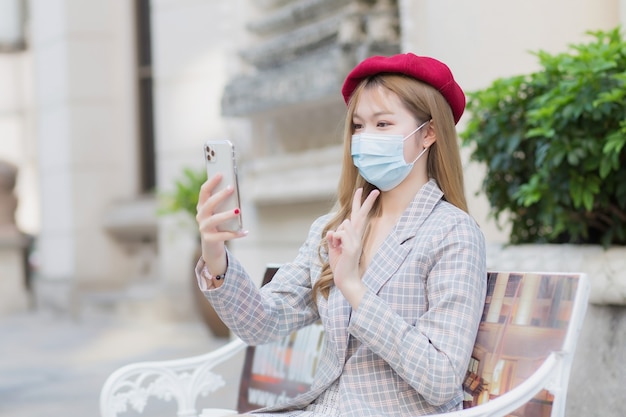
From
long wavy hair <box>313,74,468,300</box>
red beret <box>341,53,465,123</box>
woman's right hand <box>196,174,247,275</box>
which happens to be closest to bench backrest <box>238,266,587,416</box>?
long wavy hair <box>313,74,468,300</box>

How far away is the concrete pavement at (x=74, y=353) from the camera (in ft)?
17.9

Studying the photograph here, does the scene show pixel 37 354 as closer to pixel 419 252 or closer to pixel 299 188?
pixel 299 188

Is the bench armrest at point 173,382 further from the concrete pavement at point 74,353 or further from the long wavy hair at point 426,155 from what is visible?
the concrete pavement at point 74,353

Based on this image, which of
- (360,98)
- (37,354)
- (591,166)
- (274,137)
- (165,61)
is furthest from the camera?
(165,61)

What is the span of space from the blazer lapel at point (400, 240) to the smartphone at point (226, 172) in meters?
0.36

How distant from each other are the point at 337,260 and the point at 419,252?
22 cm

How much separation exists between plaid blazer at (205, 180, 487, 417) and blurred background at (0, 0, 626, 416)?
3.81 ft

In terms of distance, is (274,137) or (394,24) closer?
(394,24)

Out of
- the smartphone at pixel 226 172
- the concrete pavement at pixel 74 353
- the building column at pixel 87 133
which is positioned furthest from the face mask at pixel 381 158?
the building column at pixel 87 133

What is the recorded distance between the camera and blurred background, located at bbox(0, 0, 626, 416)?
4.98 metres

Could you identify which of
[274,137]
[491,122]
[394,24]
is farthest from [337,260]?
[274,137]

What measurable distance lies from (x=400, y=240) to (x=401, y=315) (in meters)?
0.19

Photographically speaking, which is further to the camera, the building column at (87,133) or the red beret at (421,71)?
the building column at (87,133)

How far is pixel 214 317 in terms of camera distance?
722cm
